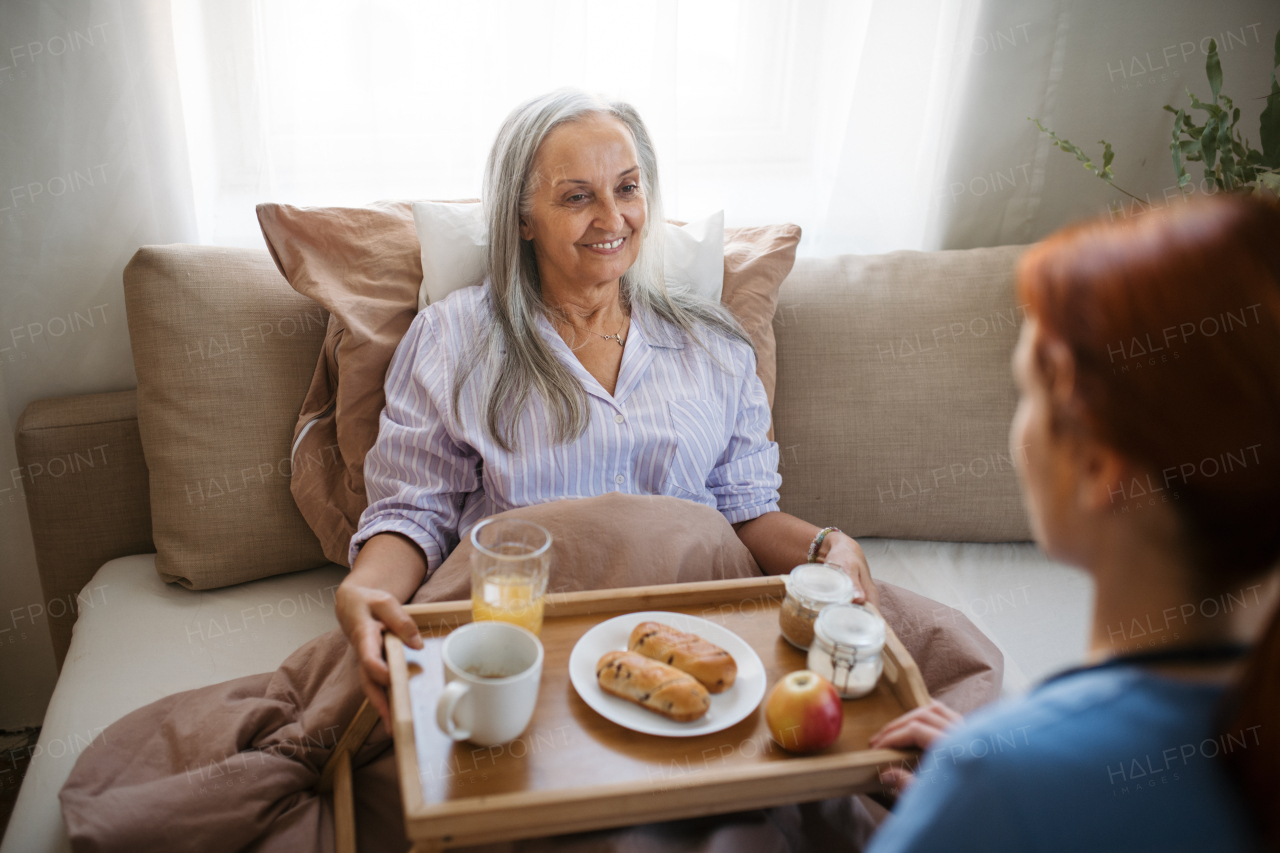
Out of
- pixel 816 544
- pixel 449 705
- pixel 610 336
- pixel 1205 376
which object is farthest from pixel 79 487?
pixel 1205 376

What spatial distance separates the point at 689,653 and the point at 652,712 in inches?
3.2

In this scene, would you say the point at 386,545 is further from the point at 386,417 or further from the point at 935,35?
the point at 935,35

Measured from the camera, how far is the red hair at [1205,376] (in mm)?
520

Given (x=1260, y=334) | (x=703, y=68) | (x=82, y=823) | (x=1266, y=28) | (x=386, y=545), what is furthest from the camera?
(x=1266, y=28)

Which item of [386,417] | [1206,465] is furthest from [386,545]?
[1206,465]

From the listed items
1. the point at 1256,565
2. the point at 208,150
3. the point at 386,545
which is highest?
the point at 208,150

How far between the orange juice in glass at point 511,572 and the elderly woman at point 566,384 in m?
0.32

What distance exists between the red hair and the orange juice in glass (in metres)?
0.62

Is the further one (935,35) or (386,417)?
(935,35)

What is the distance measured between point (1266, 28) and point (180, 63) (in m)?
2.48

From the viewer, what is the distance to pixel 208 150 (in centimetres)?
173

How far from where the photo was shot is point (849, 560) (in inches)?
49.8

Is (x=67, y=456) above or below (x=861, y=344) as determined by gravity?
below

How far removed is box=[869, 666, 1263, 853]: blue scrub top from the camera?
21.1 inches
